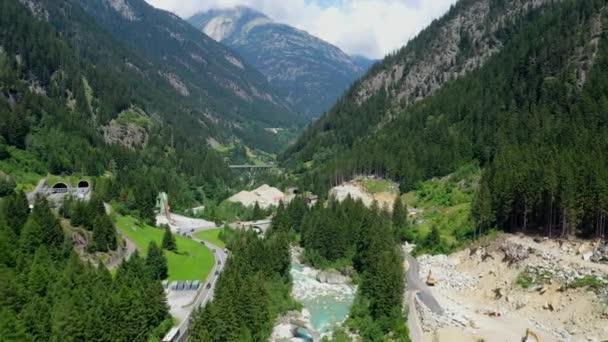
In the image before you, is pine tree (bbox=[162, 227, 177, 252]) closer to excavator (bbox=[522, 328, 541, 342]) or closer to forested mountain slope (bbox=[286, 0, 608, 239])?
forested mountain slope (bbox=[286, 0, 608, 239])

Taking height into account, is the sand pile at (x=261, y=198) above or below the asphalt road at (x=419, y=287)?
above

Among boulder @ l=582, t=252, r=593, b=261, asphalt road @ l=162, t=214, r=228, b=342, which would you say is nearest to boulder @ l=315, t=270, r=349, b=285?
asphalt road @ l=162, t=214, r=228, b=342

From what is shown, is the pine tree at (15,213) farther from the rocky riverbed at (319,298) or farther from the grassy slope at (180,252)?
the rocky riverbed at (319,298)

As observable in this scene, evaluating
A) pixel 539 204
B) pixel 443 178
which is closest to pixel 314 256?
pixel 539 204

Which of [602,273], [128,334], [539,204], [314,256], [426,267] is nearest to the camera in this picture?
[128,334]

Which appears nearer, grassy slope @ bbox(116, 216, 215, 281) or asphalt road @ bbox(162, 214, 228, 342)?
asphalt road @ bbox(162, 214, 228, 342)

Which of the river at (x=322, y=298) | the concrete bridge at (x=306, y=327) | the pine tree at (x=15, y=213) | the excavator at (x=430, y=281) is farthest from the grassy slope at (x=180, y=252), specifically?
the excavator at (x=430, y=281)

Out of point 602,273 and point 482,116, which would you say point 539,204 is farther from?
point 482,116
